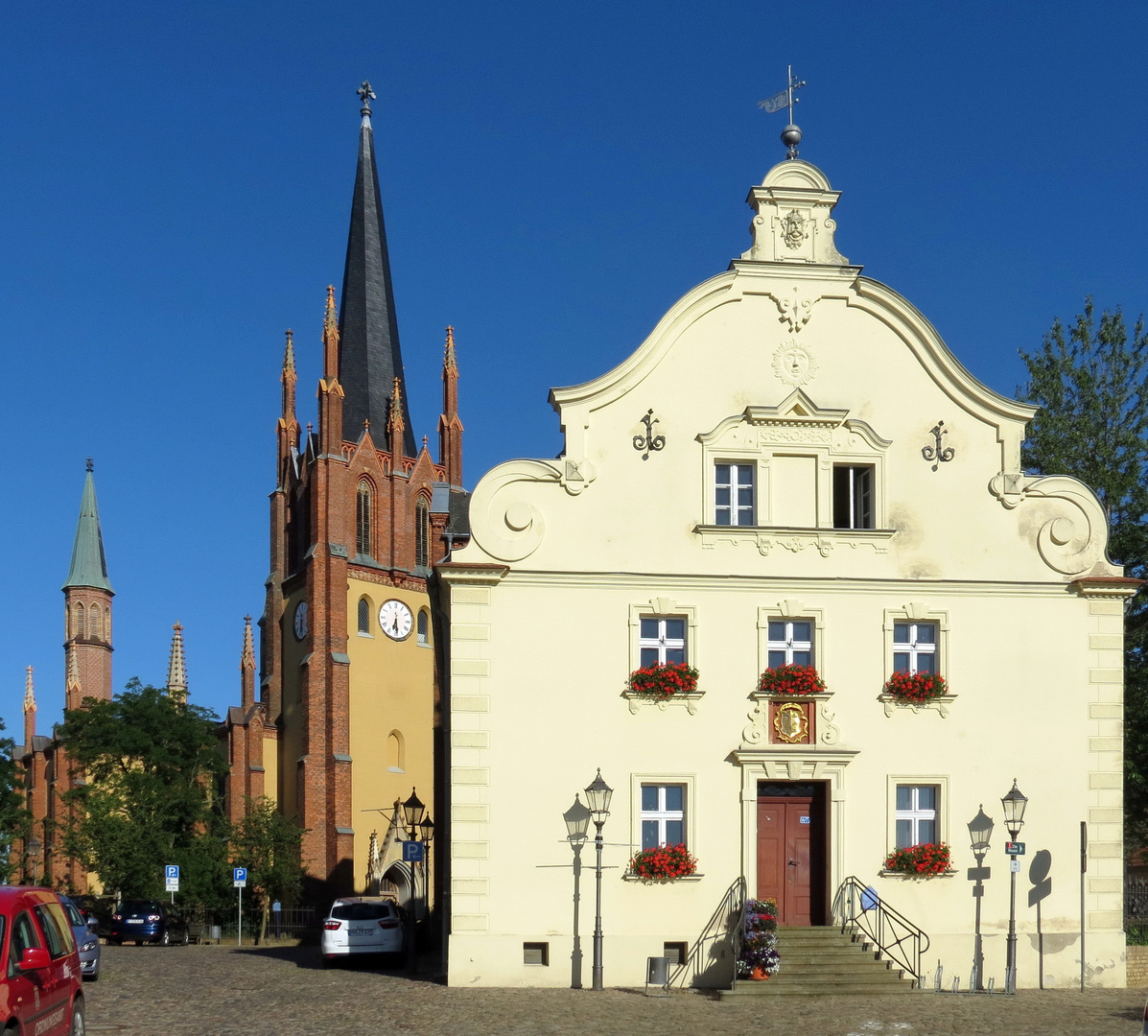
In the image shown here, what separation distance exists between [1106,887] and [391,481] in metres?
55.7

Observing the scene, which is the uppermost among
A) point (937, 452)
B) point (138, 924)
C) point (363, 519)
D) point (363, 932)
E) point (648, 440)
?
point (363, 519)

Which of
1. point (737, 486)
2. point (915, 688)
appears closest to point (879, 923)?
point (915, 688)

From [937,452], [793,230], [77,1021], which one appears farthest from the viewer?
[793,230]

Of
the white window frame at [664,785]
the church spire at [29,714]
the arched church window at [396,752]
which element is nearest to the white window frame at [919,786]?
the white window frame at [664,785]

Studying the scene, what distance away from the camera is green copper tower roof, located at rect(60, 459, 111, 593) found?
419 ft

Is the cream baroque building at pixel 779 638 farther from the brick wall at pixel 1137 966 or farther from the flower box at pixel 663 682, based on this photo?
the brick wall at pixel 1137 966

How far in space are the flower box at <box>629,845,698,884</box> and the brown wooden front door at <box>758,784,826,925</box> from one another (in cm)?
146

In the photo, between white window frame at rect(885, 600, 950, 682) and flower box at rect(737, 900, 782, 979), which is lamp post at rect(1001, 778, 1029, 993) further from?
flower box at rect(737, 900, 782, 979)

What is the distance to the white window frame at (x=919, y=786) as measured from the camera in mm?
28859

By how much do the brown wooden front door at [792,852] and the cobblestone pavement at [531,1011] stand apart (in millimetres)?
2625

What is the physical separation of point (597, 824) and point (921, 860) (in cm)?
554

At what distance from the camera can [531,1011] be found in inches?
946

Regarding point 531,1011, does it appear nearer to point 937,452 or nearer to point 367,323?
point 937,452

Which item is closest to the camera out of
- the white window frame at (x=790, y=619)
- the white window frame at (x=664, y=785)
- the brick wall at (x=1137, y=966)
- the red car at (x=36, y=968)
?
the red car at (x=36, y=968)
